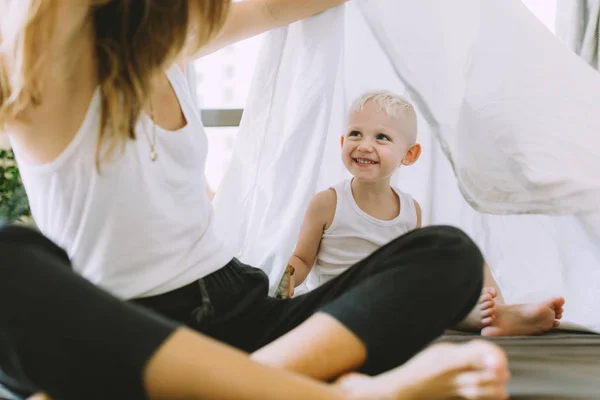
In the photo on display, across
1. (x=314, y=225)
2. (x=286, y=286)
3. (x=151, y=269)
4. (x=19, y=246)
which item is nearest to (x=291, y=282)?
(x=286, y=286)

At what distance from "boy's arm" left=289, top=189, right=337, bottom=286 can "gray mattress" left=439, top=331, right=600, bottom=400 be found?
0.32 m

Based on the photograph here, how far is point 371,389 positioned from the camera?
63cm

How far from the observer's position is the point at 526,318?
1107 mm

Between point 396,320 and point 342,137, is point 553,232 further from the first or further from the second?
point 396,320

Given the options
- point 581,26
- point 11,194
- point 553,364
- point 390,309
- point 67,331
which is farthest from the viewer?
point 11,194

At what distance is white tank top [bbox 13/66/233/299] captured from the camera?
0.81 meters

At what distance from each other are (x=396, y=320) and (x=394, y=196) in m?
0.70

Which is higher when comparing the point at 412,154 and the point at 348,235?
the point at 412,154

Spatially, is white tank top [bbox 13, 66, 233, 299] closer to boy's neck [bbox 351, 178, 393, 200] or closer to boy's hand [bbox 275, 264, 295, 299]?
boy's hand [bbox 275, 264, 295, 299]

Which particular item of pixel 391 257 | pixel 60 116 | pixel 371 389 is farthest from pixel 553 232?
pixel 60 116

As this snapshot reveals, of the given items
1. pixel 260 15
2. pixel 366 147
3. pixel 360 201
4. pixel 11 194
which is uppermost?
pixel 260 15

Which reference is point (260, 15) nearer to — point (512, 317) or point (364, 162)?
point (364, 162)

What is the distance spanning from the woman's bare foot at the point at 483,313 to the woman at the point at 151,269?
36cm

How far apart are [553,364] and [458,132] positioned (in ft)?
1.36
